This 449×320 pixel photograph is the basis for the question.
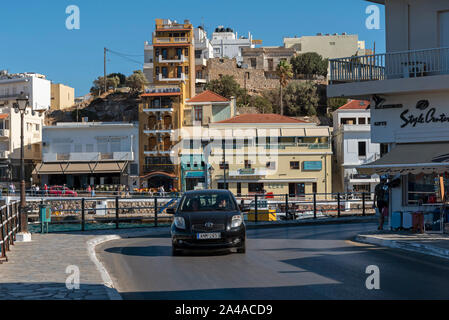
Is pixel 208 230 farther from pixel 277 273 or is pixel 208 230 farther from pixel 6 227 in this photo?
pixel 6 227

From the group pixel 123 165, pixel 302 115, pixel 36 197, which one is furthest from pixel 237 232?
pixel 302 115

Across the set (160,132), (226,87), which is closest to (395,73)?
(160,132)

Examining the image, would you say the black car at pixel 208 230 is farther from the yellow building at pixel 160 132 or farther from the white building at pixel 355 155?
the yellow building at pixel 160 132

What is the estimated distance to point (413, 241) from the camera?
59.1 feet

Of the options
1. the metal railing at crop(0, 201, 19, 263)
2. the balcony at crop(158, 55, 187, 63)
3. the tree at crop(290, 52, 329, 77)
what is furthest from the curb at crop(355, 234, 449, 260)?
the tree at crop(290, 52, 329, 77)

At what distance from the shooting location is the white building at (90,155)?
258ft

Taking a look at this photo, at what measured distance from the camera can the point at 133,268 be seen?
13945 mm

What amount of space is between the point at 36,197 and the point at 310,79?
2885 inches

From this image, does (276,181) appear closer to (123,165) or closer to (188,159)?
(188,159)

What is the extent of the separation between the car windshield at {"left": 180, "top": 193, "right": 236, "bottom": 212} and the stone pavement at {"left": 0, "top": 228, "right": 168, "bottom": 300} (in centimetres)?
281

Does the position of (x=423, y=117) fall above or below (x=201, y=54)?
below

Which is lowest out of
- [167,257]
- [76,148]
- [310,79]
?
[167,257]

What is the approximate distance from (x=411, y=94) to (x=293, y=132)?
2073 inches

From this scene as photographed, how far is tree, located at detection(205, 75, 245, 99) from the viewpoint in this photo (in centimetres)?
11356
